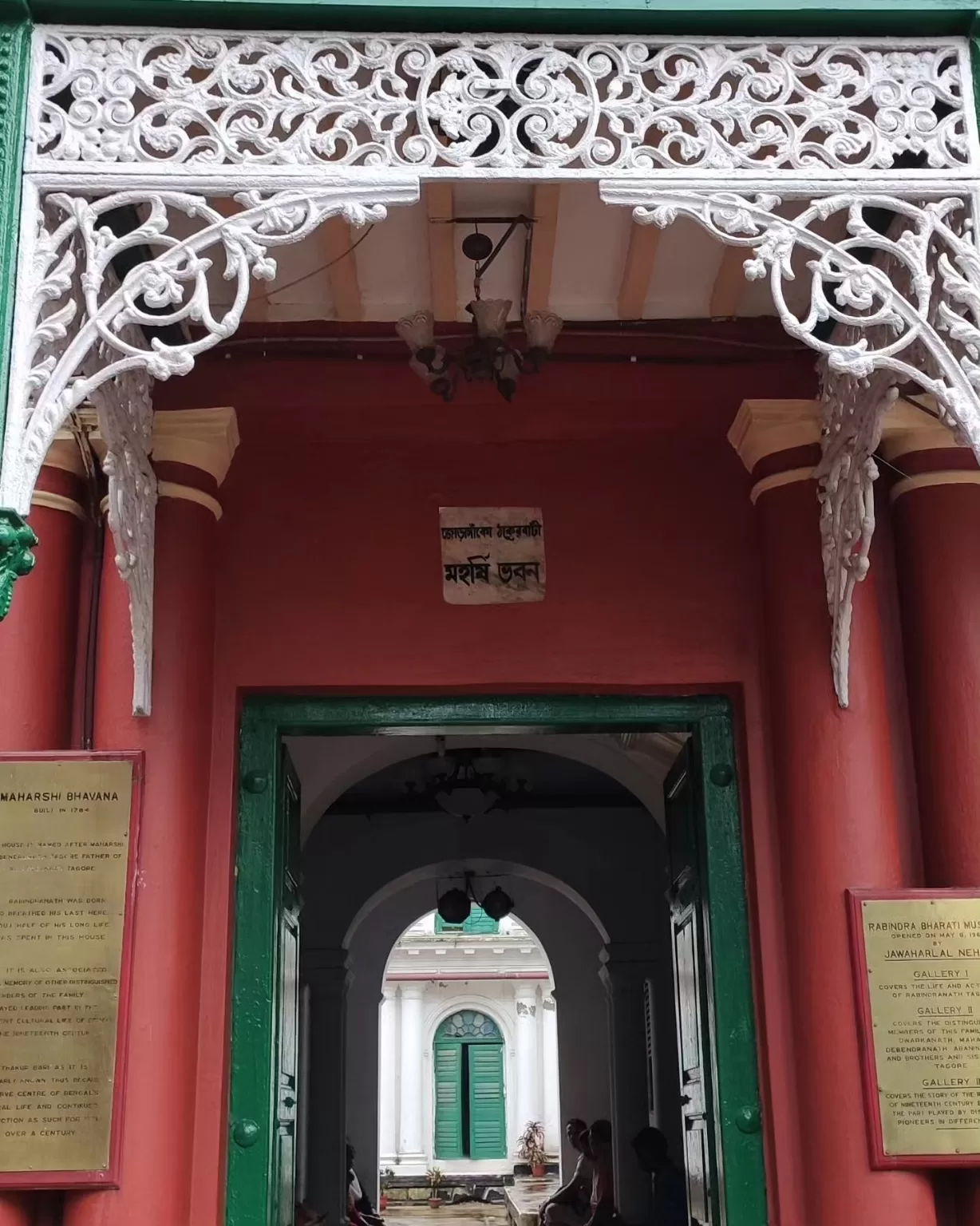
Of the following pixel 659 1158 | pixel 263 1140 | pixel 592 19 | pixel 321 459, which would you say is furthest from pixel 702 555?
pixel 659 1158

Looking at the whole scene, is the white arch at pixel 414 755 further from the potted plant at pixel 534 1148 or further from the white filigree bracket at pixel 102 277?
the potted plant at pixel 534 1148

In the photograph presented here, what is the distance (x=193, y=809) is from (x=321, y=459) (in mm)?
1137

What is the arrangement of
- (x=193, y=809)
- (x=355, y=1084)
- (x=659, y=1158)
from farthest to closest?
1. (x=355, y=1084)
2. (x=659, y=1158)
3. (x=193, y=809)

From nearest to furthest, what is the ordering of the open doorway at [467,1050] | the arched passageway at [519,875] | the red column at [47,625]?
the red column at [47,625], the arched passageway at [519,875], the open doorway at [467,1050]

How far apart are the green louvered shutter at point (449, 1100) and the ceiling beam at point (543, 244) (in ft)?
57.5

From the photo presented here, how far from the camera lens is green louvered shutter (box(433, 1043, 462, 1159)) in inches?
757

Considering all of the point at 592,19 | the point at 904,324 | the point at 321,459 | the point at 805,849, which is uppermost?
the point at 592,19

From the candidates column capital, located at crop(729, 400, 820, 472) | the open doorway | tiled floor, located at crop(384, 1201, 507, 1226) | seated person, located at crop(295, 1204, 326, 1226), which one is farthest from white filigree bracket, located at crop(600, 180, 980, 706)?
the open doorway

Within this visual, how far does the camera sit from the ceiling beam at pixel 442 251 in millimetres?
3375

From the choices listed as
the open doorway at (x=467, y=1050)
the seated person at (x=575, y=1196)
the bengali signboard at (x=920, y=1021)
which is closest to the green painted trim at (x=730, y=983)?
the bengali signboard at (x=920, y=1021)

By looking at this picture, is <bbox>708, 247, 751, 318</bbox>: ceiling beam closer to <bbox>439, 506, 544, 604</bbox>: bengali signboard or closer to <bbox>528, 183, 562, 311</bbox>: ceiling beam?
<bbox>528, 183, 562, 311</bbox>: ceiling beam

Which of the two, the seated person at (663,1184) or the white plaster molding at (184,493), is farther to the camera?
the seated person at (663,1184)

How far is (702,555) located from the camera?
160 inches

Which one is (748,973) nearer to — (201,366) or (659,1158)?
(201,366)
